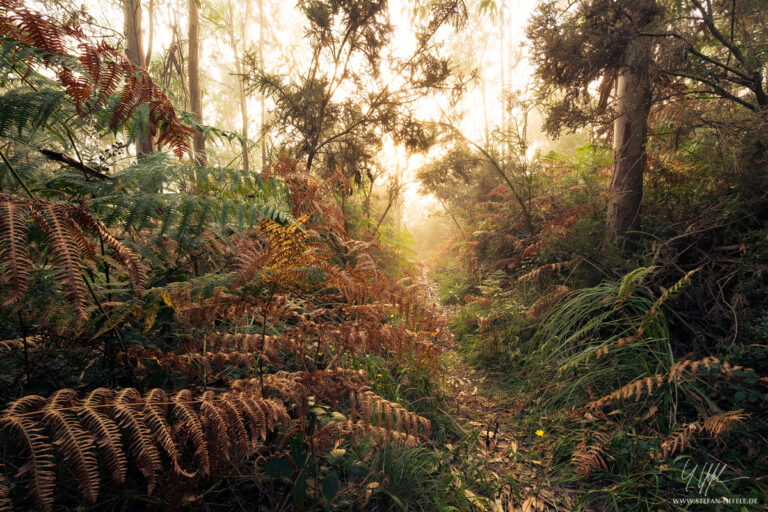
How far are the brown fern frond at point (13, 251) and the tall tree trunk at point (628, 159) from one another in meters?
4.52

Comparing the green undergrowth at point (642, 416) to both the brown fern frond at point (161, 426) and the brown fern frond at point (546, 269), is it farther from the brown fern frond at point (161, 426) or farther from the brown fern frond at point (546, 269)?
A: the brown fern frond at point (161, 426)

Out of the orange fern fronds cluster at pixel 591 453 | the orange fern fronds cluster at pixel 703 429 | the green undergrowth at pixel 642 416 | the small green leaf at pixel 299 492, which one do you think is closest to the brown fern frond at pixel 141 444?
the small green leaf at pixel 299 492

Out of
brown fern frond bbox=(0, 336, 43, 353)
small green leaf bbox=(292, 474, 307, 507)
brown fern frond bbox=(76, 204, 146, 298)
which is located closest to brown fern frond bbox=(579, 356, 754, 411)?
small green leaf bbox=(292, 474, 307, 507)

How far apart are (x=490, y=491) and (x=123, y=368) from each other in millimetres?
2171

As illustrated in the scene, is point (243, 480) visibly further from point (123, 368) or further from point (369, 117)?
point (369, 117)

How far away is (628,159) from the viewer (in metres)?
3.76

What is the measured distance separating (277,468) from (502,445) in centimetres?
178

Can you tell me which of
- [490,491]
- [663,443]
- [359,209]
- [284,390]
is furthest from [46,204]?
[359,209]

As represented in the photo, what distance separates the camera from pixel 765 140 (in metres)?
2.75

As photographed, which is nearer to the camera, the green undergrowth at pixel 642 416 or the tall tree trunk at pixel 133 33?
the green undergrowth at pixel 642 416

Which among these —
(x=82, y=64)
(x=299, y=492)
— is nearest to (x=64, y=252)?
(x=82, y=64)

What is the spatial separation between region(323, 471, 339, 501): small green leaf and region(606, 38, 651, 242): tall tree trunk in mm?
3756

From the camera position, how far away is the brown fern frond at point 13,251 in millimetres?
859

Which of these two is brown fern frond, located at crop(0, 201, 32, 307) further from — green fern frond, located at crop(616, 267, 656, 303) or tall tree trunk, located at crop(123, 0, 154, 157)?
tall tree trunk, located at crop(123, 0, 154, 157)
